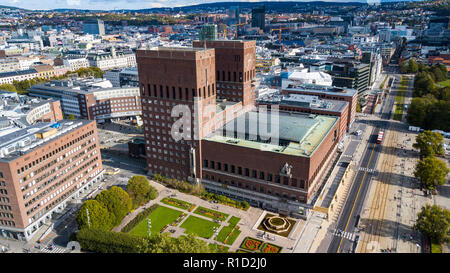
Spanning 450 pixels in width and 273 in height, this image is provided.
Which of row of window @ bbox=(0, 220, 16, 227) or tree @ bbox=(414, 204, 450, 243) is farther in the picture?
row of window @ bbox=(0, 220, 16, 227)

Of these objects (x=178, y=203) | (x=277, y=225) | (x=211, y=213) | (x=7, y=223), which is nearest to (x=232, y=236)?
(x=211, y=213)

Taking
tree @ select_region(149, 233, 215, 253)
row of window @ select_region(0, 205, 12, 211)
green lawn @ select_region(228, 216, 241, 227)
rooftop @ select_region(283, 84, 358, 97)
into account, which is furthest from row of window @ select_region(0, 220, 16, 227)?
rooftop @ select_region(283, 84, 358, 97)

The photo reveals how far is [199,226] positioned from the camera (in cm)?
9450

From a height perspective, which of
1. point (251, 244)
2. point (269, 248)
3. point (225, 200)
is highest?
point (225, 200)

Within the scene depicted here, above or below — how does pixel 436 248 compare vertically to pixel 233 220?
below

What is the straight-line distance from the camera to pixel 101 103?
600 ft

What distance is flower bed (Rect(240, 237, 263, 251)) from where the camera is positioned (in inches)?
3356

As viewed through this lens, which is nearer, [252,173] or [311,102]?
[252,173]

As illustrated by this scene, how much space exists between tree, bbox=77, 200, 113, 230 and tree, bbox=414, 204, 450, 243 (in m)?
85.1

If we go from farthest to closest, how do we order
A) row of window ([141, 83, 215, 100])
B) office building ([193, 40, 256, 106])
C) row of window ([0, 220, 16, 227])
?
1. office building ([193, 40, 256, 106])
2. row of window ([141, 83, 215, 100])
3. row of window ([0, 220, 16, 227])

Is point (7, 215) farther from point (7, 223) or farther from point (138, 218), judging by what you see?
point (138, 218)

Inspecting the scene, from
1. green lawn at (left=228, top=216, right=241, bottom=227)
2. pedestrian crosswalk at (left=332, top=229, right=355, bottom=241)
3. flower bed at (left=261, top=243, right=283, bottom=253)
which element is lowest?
pedestrian crosswalk at (left=332, top=229, right=355, bottom=241)

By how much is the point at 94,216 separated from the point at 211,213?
111ft

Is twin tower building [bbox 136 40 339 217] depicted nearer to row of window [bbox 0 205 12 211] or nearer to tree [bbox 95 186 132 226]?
tree [bbox 95 186 132 226]
